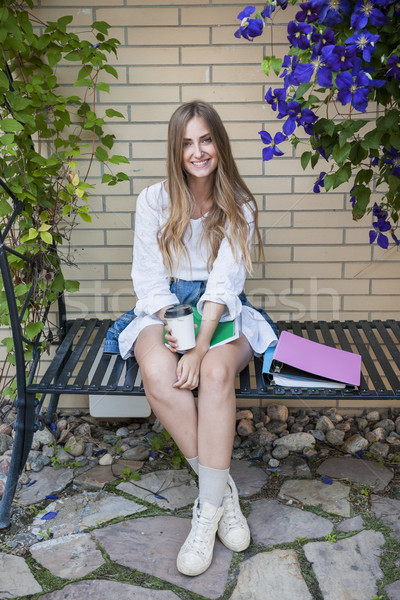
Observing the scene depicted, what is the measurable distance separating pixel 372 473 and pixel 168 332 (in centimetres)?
104

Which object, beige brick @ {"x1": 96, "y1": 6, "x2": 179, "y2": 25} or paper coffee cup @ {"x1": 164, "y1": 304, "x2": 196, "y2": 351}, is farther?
beige brick @ {"x1": 96, "y1": 6, "x2": 179, "y2": 25}

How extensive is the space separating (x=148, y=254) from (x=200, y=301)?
29 cm

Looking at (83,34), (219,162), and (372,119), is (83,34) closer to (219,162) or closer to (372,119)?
(219,162)

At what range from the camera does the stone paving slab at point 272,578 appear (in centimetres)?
186

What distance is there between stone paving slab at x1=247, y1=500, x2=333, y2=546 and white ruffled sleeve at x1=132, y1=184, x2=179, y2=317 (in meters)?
0.83

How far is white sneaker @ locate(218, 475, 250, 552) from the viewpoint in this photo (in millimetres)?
2027

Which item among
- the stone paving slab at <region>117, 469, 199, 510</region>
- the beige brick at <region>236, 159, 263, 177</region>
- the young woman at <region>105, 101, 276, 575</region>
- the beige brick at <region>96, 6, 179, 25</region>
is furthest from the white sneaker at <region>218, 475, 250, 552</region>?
the beige brick at <region>96, 6, 179, 25</region>

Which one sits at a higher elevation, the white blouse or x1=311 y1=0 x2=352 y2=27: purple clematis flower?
x1=311 y1=0 x2=352 y2=27: purple clematis flower

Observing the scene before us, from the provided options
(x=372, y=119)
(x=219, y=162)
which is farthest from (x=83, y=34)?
(x=372, y=119)

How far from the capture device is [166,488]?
2400 millimetres

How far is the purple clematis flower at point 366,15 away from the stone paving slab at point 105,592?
5.43 ft

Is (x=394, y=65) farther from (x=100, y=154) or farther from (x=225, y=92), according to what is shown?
(x=100, y=154)

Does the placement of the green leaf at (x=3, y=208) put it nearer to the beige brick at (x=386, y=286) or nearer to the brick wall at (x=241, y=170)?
the brick wall at (x=241, y=170)

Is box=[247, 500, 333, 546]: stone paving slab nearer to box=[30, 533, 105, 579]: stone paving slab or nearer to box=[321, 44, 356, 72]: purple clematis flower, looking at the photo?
box=[30, 533, 105, 579]: stone paving slab
